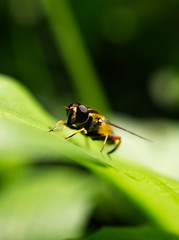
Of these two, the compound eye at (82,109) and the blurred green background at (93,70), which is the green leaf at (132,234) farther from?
the blurred green background at (93,70)

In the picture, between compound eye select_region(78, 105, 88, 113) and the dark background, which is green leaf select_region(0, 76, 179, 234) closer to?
compound eye select_region(78, 105, 88, 113)

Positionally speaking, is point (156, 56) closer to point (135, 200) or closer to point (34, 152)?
point (34, 152)

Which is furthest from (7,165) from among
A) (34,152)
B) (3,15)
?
(3,15)

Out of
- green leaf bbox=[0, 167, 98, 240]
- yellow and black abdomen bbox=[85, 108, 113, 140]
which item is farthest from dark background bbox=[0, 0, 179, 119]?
yellow and black abdomen bbox=[85, 108, 113, 140]

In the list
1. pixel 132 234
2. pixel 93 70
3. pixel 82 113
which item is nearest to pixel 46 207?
pixel 82 113

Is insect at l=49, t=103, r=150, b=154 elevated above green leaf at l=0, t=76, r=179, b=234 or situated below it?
below

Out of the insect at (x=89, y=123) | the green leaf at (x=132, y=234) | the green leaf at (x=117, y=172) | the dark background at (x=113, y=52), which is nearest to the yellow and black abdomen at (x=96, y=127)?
the insect at (x=89, y=123)

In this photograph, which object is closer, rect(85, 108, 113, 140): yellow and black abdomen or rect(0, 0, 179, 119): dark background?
rect(85, 108, 113, 140): yellow and black abdomen
